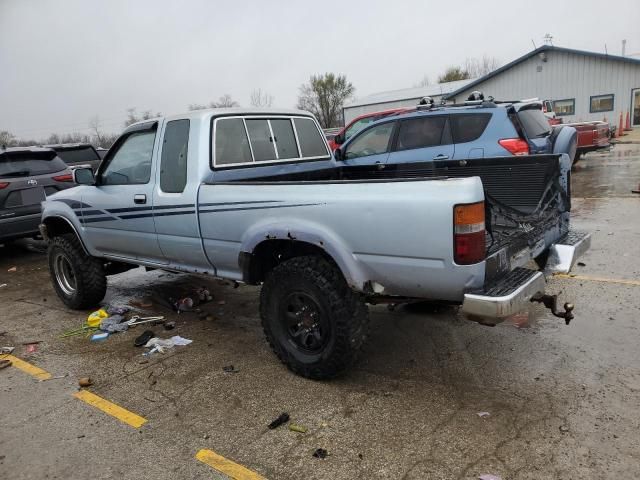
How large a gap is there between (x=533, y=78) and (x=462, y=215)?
2924cm

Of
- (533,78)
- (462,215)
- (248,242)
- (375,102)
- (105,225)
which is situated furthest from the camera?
(375,102)

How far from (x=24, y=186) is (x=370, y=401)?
23.0 feet

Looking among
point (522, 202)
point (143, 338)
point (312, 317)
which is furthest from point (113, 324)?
point (522, 202)

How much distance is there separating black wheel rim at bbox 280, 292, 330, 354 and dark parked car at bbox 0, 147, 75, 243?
6.08 metres

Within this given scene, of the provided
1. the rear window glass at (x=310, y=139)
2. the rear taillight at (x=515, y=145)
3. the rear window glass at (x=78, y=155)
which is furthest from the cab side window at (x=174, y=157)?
the rear window glass at (x=78, y=155)

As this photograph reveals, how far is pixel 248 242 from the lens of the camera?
3.66m

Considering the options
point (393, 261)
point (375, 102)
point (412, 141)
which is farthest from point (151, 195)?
point (375, 102)

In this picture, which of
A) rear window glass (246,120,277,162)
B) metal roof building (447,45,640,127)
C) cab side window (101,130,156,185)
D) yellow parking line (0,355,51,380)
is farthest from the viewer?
metal roof building (447,45,640,127)

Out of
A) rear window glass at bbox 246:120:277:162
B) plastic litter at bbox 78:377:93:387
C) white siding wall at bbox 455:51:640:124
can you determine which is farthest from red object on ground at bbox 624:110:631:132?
plastic litter at bbox 78:377:93:387

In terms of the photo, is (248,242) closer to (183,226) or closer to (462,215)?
(183,226)

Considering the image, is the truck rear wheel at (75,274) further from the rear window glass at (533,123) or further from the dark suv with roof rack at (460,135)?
the rear window glass at (533,123)

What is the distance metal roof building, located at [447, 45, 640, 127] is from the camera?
25.9 m

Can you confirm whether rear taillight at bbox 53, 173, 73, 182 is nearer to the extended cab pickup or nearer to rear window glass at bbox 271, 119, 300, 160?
the extended cab pickup

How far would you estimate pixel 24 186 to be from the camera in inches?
312
